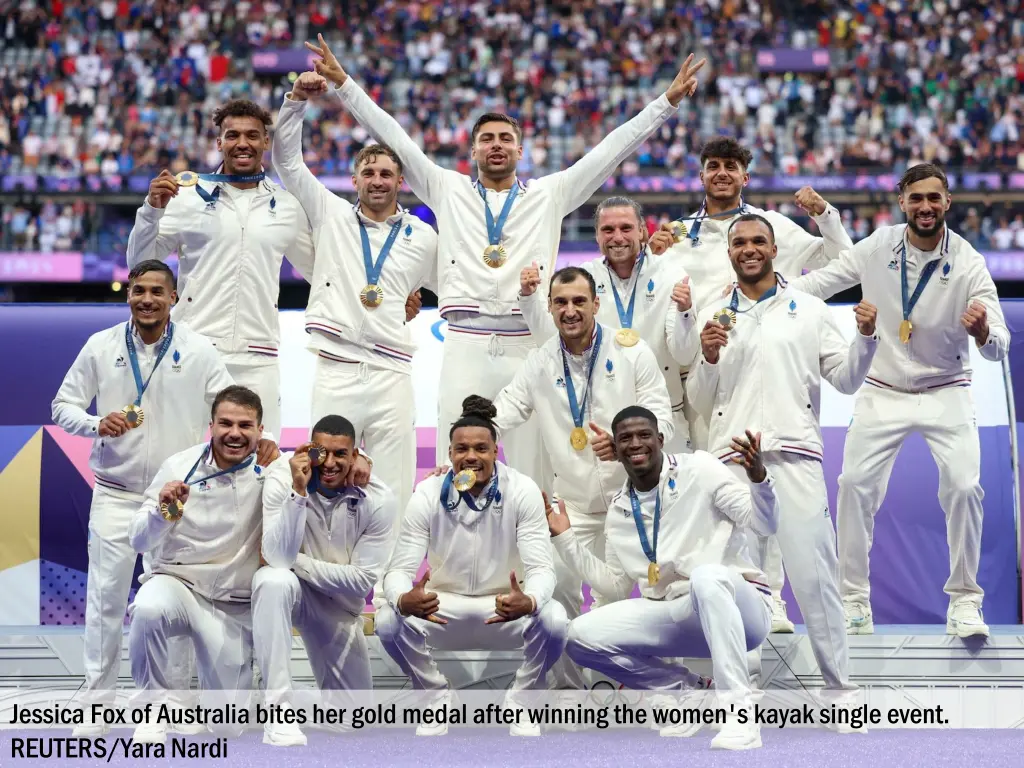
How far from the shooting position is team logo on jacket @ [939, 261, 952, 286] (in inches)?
253

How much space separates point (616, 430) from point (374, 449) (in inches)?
55.2

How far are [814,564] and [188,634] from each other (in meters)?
2.77

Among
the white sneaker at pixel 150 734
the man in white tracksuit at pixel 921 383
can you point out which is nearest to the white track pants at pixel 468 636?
the white sneaker at pixel 150 734

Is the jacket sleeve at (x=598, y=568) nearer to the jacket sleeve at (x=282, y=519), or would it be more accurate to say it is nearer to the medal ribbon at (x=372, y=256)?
the jacket sleeve at (x=282, y=519)

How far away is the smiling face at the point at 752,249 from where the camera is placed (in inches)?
232

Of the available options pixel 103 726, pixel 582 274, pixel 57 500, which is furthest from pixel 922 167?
pixel 57 500

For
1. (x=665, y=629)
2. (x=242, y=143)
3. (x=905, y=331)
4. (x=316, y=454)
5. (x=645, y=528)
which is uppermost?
(x=242, y=143)

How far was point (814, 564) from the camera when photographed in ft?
18.5

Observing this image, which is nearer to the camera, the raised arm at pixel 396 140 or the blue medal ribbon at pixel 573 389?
the blue medal ribbon at pixel 573 389

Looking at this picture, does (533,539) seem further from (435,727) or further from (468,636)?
(435,727)

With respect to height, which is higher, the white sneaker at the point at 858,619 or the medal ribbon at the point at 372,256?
the medal ribbon at the point at 372,256

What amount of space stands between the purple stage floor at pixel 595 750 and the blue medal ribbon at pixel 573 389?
57.9 inches

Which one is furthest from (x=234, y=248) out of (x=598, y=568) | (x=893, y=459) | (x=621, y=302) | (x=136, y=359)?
(x=893, y=459)

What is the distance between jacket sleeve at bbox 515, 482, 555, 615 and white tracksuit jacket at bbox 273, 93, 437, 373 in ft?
3.72
